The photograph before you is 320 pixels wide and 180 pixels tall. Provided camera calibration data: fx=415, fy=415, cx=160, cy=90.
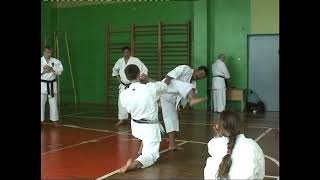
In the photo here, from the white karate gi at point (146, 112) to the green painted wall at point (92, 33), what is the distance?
7.19 meters

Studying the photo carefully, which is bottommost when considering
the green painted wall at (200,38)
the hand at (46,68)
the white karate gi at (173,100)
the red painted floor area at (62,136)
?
the red painted floor area at (62,136)

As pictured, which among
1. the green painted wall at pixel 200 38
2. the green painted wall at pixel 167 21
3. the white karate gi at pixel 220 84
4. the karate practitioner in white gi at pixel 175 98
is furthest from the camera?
the green painted wall at pixel 200 38

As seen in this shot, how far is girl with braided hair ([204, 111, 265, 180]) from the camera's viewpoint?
9.13 ft

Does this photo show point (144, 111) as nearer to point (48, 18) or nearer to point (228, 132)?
point (228, 132)

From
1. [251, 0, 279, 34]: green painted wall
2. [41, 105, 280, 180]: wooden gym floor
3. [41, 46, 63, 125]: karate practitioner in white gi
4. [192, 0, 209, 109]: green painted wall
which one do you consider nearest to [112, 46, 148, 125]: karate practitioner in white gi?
[41, 105, 280, 180]: wooden gym floor

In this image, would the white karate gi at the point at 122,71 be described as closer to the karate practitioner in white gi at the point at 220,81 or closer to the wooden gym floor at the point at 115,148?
the wooden gym floor at the point at 115,148

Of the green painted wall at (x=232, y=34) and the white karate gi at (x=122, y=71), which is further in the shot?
the green painted wall at (x=232, y=34)

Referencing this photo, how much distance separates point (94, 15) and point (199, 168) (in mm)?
8629

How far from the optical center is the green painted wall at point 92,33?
11.5 m

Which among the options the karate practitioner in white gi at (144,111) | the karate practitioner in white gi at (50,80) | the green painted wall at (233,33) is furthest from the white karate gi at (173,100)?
the green painted wall at (233,33)

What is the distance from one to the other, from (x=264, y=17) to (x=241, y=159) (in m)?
7.91
